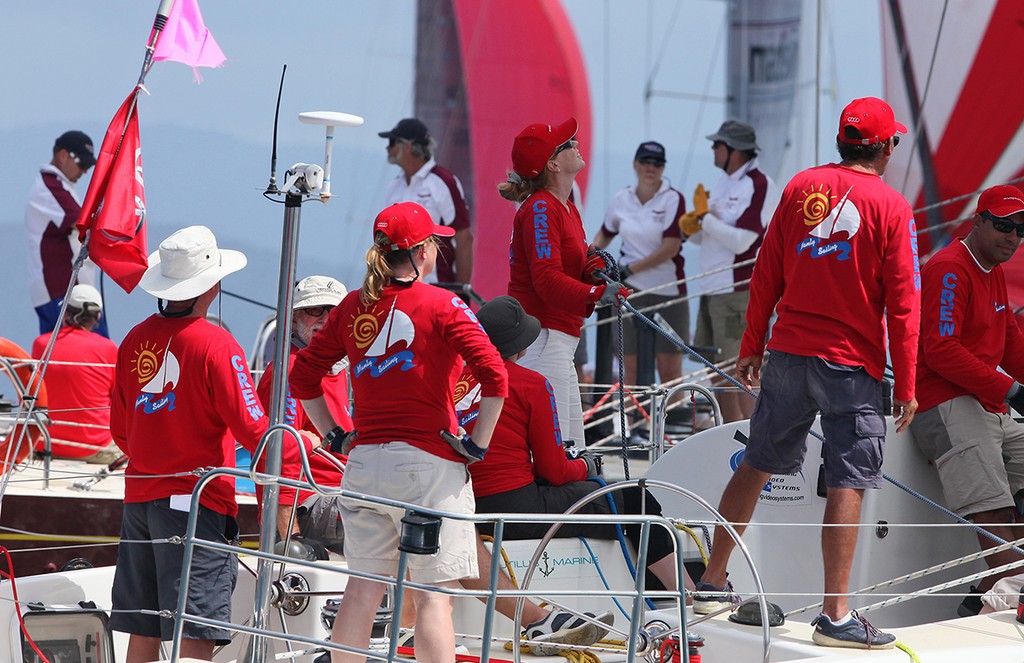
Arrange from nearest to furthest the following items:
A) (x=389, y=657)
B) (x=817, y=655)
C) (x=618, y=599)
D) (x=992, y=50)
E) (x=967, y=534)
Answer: (x=389, y=657)
(x=817, y=655)
(x=618, y=599)
(x=967, y=534)
(x=992, y=50)

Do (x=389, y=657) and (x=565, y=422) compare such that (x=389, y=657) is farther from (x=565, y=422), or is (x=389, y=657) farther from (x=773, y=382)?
(x=565, y=422)

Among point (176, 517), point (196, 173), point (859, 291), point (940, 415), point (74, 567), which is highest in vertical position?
point (196, 173)

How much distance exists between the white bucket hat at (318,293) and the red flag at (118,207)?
75 cm

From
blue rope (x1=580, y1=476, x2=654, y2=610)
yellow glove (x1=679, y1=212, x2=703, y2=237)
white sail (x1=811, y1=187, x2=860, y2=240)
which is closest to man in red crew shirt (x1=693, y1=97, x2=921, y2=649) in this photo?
white sail (x1=811, y1=187, x2=860, y2=240)

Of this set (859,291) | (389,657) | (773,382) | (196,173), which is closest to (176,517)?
(389,657)

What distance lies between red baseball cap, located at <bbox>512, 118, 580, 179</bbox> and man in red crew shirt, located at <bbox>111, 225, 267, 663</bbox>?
1.15 meters

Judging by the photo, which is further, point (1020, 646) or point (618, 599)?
point (618, 599)

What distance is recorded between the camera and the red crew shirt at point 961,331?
4.14 m

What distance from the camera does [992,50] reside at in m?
7.50

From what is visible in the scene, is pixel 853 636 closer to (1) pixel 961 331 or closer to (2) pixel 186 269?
(1) pixel 961 331

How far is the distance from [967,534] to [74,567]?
9.64ft

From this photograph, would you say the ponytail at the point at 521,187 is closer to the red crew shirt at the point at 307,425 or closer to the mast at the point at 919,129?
the red crew shirt at the point at 307,425

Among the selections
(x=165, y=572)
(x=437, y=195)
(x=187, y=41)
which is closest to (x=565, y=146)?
(x=187, y=41)

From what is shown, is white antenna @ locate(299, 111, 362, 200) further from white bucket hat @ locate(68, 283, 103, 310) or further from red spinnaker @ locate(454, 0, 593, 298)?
red spinnaker @ locate(454, 0, 593, 298)
